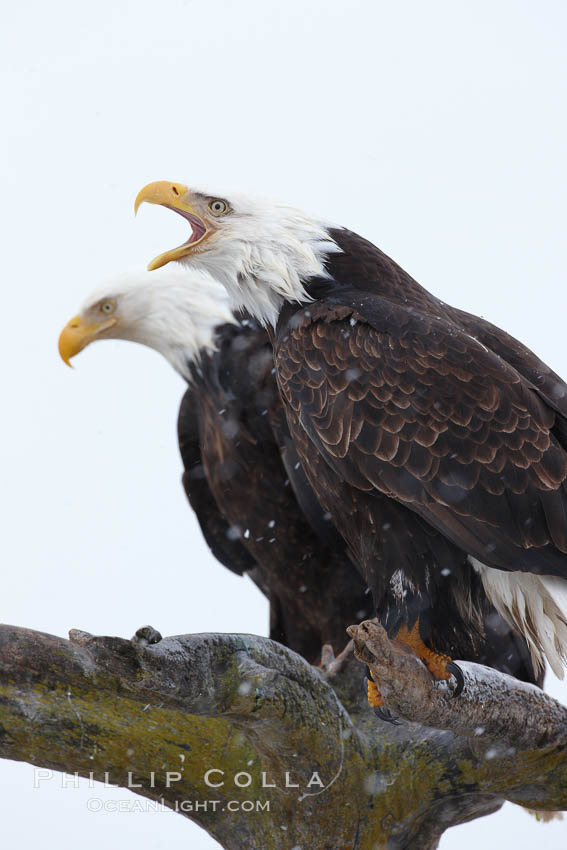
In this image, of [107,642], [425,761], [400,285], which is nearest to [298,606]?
[425,761]

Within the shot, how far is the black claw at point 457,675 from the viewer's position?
319cm

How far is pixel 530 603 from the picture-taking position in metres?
3.40

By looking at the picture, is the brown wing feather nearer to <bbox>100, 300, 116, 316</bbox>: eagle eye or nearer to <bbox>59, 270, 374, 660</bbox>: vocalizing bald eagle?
<bbox>59, 270, 374, 660</bbox>: vocalizing bald eagle

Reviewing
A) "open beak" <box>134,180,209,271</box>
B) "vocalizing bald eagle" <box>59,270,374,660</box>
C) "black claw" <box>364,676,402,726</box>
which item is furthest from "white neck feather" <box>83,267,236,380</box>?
"black claw" <box>364,676,402,726</box>

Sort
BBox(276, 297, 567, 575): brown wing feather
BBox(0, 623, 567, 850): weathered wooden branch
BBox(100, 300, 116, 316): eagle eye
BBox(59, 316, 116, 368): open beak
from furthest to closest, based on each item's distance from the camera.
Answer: BBox(100, 300, 116, 316): eagle eye, BBox(59, 316, 116, 368): open beak, BBox(276, 297, 567, 575): brown wing feather, BBox(0, 623, 567, 850): weathered wooden branch

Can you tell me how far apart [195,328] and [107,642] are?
2.95 m

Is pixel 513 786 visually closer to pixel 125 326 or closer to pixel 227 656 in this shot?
pixel 227 656

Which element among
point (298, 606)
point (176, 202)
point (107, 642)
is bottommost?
point (107, 642)

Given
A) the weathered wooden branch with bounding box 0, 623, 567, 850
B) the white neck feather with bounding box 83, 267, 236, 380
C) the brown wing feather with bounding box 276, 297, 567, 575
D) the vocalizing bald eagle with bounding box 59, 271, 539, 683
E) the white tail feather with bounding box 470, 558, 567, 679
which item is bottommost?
the weathered wooden branch with bounding box 0, 623, 567, 850

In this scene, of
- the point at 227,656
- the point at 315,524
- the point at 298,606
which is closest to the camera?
the point at 227,656

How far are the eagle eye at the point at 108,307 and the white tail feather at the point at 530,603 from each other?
2762 mm

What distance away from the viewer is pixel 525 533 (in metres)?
3.15

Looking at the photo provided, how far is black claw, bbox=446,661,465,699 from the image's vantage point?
3194 millimetres

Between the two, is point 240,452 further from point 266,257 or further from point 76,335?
point 266,257
